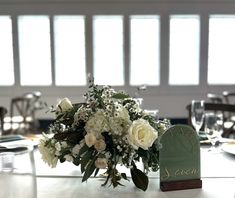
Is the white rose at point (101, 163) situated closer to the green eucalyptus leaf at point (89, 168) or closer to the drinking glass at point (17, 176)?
the green eucalyptus leaf at point (89, 168)

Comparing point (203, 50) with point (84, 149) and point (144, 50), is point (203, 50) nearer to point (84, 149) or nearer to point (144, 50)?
point (144, 50)

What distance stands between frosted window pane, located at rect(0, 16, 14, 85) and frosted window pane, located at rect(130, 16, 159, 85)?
212 cm

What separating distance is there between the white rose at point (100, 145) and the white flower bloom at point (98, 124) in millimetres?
21

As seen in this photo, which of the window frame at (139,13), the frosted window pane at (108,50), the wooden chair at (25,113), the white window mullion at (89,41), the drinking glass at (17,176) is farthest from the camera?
the frosted window pane at (108,50)

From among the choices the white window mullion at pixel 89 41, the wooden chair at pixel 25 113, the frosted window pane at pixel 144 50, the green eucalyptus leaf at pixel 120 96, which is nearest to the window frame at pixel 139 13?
the white window mullion at pixel 89 41

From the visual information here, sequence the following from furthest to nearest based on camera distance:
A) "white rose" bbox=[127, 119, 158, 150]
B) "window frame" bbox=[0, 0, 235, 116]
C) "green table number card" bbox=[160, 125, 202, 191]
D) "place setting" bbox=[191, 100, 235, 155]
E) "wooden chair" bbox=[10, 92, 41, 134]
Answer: "window frame" bbox=[0, 0, 235, 116] < "wooden chair" bbox=[10, 92, 41, 134] < "place setting" bbox=[191, 100, 235, 155] < "green table number card" bbox=[160, 125, 202, 191] < "white rose" bbox=[127, 119, 158, 150]

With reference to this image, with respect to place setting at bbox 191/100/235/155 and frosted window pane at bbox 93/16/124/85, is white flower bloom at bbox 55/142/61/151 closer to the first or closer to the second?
place setting at bbox 191/100/235/155

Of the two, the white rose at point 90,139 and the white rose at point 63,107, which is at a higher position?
the white rose at point 63,107

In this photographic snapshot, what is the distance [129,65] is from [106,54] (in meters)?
0.46

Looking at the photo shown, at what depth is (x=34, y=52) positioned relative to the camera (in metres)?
6.36

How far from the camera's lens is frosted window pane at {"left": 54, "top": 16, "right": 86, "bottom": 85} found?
20.5ft

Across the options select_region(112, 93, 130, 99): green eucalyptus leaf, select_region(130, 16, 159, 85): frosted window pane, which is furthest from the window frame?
select_region(112, 93, 130, 99): green eucalyptus leaf

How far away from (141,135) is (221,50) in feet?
17.9

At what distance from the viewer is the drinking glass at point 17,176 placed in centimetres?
109
